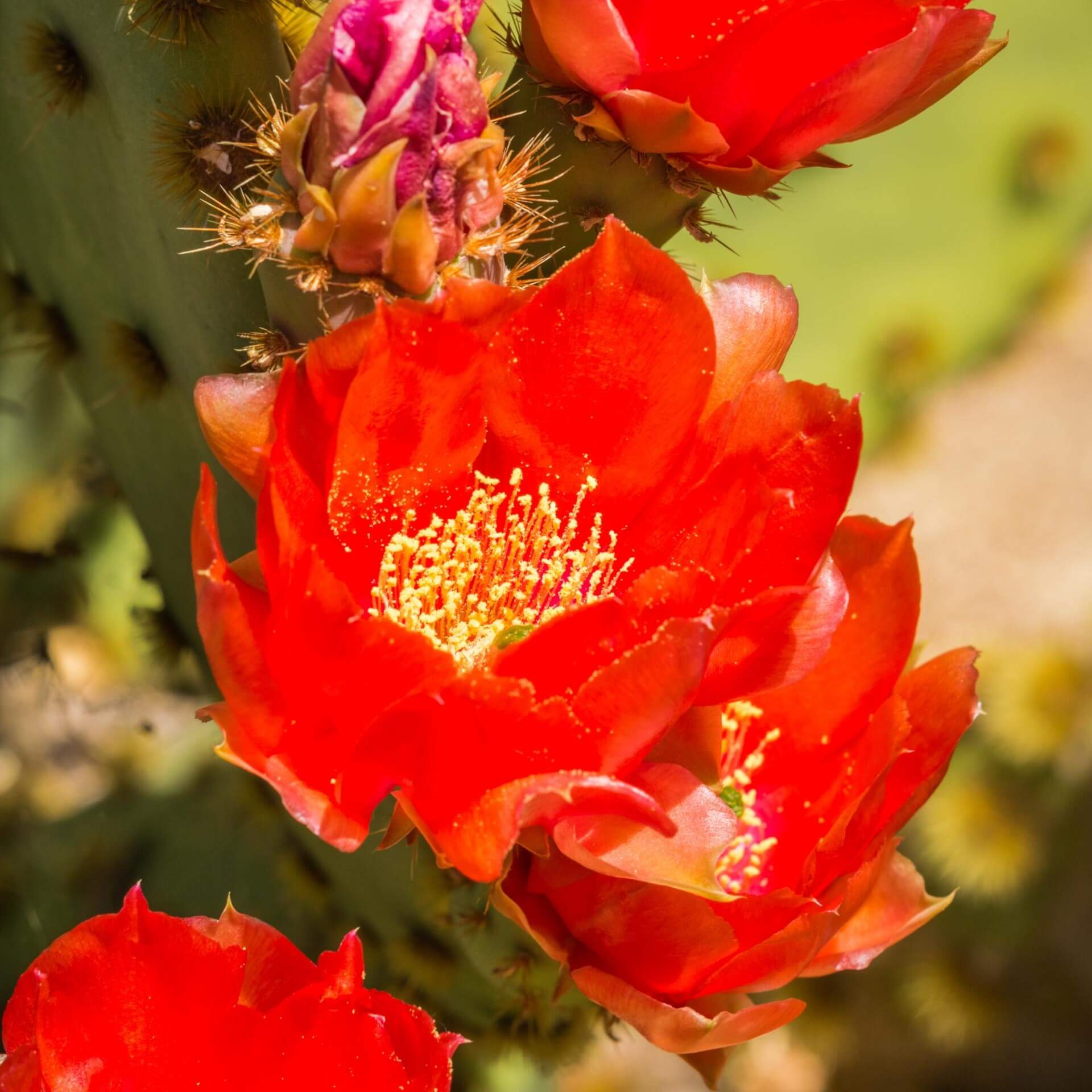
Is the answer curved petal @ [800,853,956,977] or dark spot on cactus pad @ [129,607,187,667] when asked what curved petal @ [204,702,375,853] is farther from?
dark spot on cactus pad @ [129,607,187,667]

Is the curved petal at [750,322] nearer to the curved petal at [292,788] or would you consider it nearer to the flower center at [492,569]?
the flower center at [492,569]

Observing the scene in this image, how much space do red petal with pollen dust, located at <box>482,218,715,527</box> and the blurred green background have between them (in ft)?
0.56

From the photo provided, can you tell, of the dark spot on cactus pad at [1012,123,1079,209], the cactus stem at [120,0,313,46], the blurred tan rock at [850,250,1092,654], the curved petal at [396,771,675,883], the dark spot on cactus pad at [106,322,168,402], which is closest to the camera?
the curved petal at [396,771,675,883]

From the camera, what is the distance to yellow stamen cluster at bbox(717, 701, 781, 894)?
52 cm

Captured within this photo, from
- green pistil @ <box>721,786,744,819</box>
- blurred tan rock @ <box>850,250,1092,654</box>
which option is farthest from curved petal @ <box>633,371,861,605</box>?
blurred tan rock @ <box>850,250,1092,654</box>

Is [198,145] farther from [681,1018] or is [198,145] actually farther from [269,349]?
[681,1018]

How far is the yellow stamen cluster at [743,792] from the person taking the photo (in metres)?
0.52

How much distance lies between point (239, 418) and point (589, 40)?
0.17m

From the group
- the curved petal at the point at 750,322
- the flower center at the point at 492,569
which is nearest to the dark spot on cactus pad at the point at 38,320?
the flower center at the point at 492,569

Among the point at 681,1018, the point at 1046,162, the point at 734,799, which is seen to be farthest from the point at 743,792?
the point at 1046,162

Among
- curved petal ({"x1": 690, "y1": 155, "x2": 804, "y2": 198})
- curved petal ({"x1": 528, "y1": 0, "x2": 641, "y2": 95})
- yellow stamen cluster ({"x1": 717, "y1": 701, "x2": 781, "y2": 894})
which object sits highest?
curved petal ({"x1": 528, "y1": 0, "x2": 641, "y2": 95})

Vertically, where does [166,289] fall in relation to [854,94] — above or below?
below

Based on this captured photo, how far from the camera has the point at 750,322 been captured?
466 mm

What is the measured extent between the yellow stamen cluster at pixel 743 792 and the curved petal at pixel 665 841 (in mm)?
84
